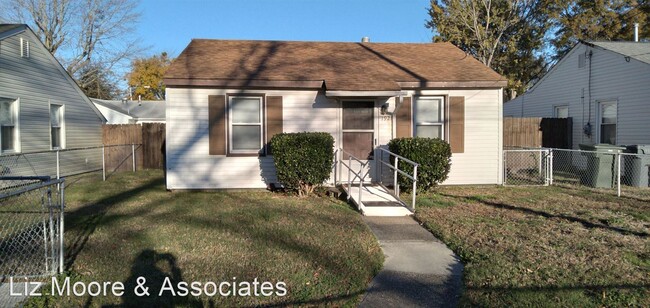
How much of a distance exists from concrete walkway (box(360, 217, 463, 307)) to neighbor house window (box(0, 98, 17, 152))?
1107 cm

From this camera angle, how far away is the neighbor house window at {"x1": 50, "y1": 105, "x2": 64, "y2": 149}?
14.1m

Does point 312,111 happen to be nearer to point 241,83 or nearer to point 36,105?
point 241,83

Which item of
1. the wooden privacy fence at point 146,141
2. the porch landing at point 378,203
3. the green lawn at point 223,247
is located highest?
the wooden privacy fence at point 146,141

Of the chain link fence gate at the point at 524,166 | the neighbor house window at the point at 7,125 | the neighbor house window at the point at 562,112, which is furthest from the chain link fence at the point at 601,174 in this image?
the neighbor house window at the point at 7,125

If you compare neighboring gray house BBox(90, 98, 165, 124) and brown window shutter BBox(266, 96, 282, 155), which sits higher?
neighboring gray house BBox(90, 98, 165, 124)

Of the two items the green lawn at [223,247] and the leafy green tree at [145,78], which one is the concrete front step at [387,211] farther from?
the leafy green tree at [145,78]

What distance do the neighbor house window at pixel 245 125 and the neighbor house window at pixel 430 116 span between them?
3.86 metres

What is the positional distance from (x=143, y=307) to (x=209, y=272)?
830 millimetres

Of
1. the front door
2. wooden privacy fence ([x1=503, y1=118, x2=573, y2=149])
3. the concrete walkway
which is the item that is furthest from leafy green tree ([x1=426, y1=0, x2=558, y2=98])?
the concrete walkway

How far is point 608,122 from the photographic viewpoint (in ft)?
46.5

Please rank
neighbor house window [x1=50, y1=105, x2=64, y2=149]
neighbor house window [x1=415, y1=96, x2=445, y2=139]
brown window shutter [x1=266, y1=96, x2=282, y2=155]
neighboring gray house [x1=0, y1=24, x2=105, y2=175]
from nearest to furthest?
1. brown window shutter [x1=266, y1=96, x2=282, y2=155]
2. neighbor house window [x1=415, y1=96, x2=445, y2=139]
3. neighboring gray house [x1=0, y1=24, x2=105, y2=175]
4. neighbor house window [x1=50, y1=105, x2=64, y2=149]

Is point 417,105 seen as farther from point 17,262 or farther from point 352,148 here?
point 17,262

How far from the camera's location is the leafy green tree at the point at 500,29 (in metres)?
25.8

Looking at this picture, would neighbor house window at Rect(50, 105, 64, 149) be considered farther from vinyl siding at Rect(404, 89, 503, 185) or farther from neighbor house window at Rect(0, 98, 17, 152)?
vinyl siding at Rect(404, 89, 503, 185)
